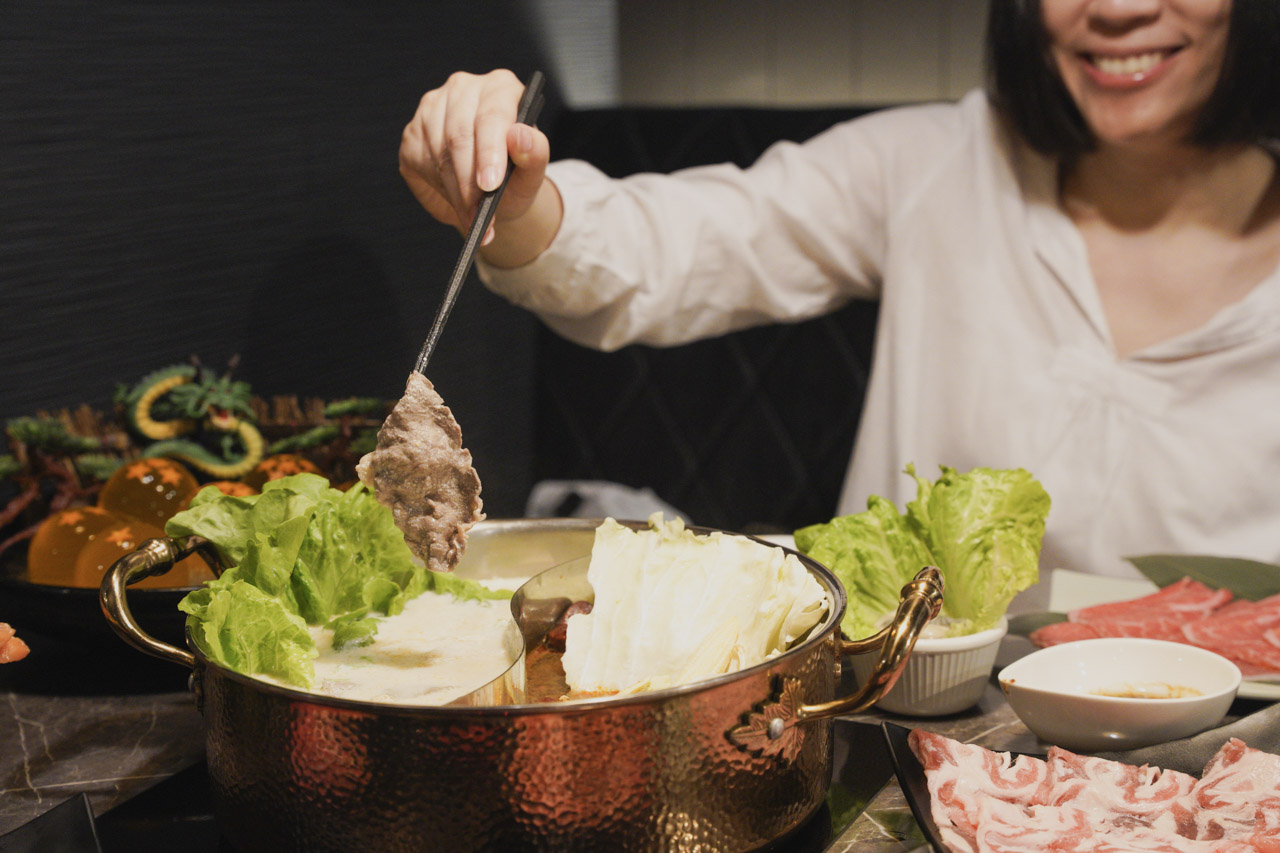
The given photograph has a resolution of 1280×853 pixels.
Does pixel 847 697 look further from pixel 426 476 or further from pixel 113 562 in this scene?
pixel 113 562

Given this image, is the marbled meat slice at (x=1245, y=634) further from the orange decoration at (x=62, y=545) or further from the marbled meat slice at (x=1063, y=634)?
the orange decoration at (x=62, y=545)

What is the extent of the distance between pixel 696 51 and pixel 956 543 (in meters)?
2.71

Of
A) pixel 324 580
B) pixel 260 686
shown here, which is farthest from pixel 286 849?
pixel 324 580

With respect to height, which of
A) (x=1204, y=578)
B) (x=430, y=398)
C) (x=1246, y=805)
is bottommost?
(x=1204, y=578)

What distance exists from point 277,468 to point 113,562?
0.27 metres

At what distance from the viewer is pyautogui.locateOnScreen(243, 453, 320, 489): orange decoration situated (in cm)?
141

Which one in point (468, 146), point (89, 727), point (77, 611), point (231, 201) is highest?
point (468, 146)

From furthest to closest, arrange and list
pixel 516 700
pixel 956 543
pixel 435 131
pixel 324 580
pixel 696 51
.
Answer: pixel 696 51
pixel 435 131
pixel 956 543
pixel 324 580
pixel 516 700

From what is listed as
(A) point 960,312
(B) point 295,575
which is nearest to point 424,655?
(B) point 295,575

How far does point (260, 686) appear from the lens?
750mm

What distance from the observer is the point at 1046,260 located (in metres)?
2.03

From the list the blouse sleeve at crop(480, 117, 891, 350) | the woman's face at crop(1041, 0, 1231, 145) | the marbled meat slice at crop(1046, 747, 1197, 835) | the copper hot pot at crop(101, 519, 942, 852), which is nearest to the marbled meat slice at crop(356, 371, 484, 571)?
the copper hot pot at crop(101, 519, 942, 852)

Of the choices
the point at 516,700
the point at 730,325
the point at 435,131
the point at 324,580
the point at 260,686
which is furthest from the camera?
the point at 730,325

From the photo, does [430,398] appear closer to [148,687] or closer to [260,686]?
[260,686]
